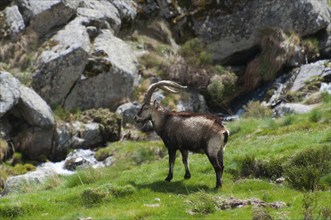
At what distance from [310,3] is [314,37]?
2.28 meters

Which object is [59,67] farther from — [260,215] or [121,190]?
[260,215]

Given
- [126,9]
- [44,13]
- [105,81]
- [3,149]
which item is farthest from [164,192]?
[126,9]

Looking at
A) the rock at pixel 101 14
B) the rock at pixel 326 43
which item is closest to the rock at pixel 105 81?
the rock at pixel 101 14

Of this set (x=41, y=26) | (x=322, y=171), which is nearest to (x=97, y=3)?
(x=41, y=26)

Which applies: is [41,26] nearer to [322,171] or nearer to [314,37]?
[314,37]

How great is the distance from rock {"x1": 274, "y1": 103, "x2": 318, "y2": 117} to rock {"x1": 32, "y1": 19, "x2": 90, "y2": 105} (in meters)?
11.4

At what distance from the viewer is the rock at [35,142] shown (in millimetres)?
27391

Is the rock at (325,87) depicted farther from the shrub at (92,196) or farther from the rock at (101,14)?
the shrub at (92,196)

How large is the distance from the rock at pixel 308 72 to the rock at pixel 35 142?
48.6 feet

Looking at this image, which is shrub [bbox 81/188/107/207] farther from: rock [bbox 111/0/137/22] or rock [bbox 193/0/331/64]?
rock [bbox 111/0/137/22]

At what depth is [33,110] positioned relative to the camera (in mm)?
27250

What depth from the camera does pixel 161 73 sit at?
115ft

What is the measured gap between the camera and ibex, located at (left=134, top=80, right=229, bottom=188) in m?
15.6

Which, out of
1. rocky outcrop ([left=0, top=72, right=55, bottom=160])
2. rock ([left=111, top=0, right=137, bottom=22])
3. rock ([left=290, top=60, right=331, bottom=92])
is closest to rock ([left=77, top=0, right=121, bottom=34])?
rock ([left=111, top=0, right=137, bottom=22])
